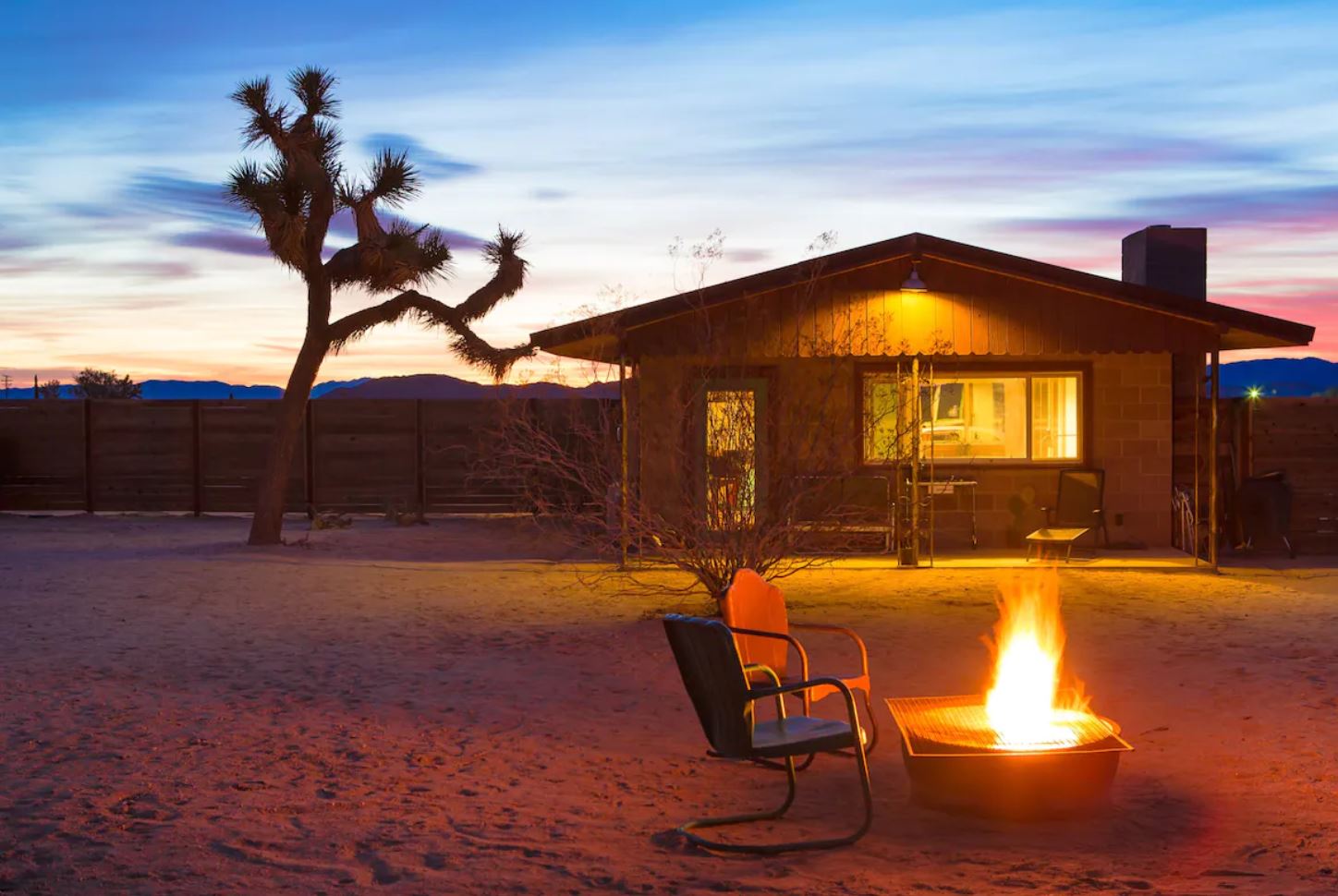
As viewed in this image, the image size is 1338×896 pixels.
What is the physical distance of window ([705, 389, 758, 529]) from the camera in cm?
1023

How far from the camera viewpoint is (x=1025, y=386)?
51.5 feet

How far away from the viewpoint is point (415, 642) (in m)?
9.50

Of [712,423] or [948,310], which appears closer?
[712,423]

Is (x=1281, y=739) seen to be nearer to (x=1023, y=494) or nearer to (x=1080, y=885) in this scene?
(x=1080, y=885)

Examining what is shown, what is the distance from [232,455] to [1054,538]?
12730 mm

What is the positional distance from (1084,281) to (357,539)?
9.07m

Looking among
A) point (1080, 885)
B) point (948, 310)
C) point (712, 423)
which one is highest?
point (948, 310)

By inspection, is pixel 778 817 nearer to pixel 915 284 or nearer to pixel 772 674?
pixel 772 674

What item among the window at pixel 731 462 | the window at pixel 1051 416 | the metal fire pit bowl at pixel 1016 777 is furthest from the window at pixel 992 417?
the metal fire pit bowl at pixel 1016 777

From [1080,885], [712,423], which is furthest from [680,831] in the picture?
[712,423]

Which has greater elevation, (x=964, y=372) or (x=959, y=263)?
(x=959, y=263)

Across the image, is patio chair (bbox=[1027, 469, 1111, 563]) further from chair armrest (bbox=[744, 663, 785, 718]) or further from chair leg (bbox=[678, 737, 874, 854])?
chair leg (bbox=[678, 737, 874, 854])

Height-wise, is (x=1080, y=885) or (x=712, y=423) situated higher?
(x=712, y=423)

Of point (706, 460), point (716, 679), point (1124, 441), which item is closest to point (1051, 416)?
point (1124, 441)
